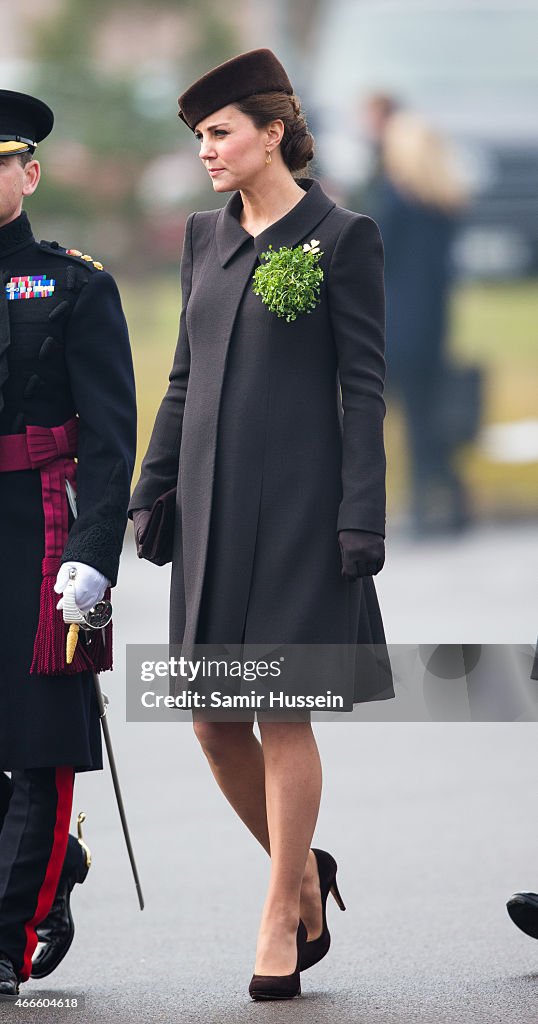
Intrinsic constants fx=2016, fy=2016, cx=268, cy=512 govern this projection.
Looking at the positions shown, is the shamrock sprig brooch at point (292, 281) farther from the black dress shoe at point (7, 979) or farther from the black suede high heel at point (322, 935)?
the black dress shoe at point (7, 979)

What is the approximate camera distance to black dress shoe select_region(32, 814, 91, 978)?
14.0 ft

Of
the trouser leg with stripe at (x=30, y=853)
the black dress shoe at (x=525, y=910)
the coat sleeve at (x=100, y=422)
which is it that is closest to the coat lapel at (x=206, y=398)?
the coat sleeve at (x=100, y=422)

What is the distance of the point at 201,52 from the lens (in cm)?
1948

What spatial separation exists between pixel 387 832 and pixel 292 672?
2.12 m

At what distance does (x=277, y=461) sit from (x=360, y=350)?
0.92 feet

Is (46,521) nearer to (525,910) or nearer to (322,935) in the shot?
(322,935)

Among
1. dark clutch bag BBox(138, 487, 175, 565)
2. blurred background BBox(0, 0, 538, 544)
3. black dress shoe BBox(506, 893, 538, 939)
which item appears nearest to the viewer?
dark clutch bag BBox(138, 487, 175, 565)

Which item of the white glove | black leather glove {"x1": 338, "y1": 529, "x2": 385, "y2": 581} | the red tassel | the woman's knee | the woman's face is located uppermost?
the woman's face

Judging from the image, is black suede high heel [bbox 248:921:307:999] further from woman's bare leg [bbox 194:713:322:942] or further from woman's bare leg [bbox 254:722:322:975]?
woman's bare leg [bbox 194:713:322:942]

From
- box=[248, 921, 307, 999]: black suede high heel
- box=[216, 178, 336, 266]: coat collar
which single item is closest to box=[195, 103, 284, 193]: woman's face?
box=[216, 178, 336, 266]: coat collar

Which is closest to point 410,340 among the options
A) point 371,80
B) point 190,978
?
point 371,80

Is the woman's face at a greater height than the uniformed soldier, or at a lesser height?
greater

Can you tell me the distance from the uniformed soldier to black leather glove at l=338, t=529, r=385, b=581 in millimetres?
486

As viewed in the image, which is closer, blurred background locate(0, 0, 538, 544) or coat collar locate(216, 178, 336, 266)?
coat collar locate(216, 178, 336, 266)
